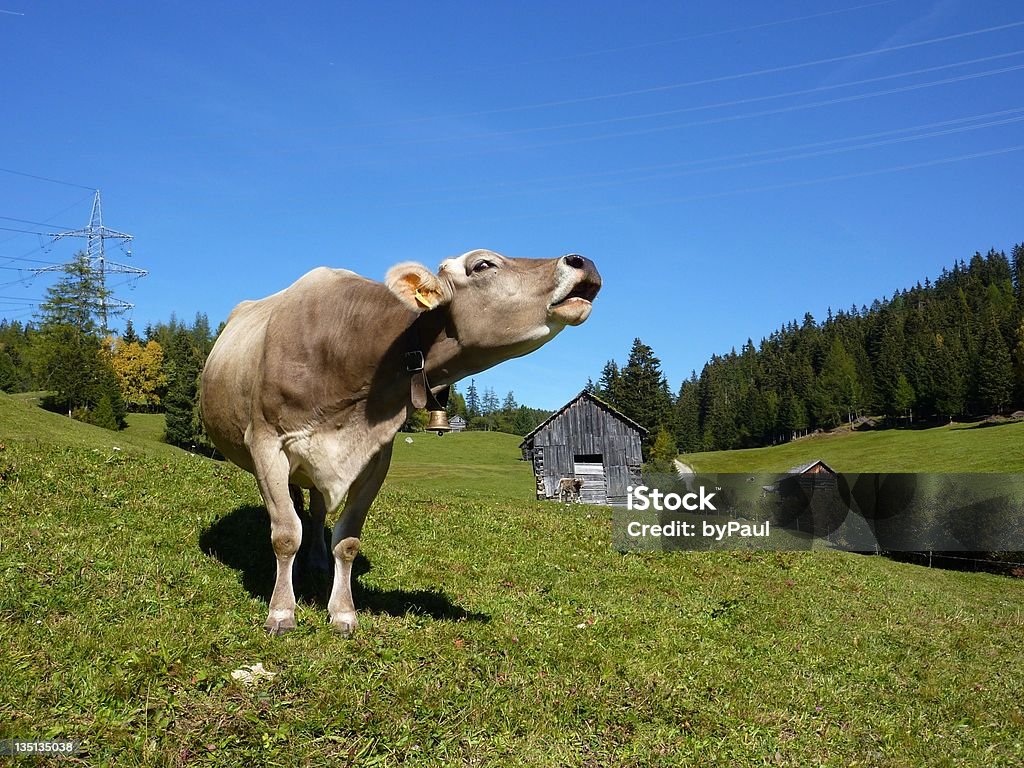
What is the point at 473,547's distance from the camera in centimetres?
1160

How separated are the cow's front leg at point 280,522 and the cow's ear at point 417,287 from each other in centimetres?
182

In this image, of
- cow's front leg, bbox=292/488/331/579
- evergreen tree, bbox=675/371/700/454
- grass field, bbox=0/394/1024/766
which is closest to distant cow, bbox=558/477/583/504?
grass field, bbox=0/394/1024/766

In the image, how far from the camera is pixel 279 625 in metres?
5.95

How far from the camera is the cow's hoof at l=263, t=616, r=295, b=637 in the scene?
5906mm

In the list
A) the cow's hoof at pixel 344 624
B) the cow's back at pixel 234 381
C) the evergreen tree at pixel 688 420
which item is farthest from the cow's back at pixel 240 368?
the evergreen tree at pixel 688 420

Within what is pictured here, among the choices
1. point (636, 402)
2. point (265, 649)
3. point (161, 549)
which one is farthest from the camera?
point (636, 402)

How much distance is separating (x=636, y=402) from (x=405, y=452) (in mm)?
28728

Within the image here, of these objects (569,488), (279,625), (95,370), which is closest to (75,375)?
(95,370)

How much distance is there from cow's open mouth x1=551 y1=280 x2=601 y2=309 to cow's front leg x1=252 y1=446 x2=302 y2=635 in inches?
106

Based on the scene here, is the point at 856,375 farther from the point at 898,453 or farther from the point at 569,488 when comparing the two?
the point at 569,488

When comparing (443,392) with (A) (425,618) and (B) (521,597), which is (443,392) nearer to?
(A) (425,618)

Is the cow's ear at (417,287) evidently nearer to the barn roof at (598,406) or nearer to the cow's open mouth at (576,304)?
the cow's open mouth at (576,304)

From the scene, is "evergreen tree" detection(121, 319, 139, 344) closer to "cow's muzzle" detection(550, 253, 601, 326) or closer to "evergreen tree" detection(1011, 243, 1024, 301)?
"cow's muzzle" detection(550, 253, 601, 326)

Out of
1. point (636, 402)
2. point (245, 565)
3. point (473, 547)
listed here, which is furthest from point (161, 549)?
point (636, 402)
